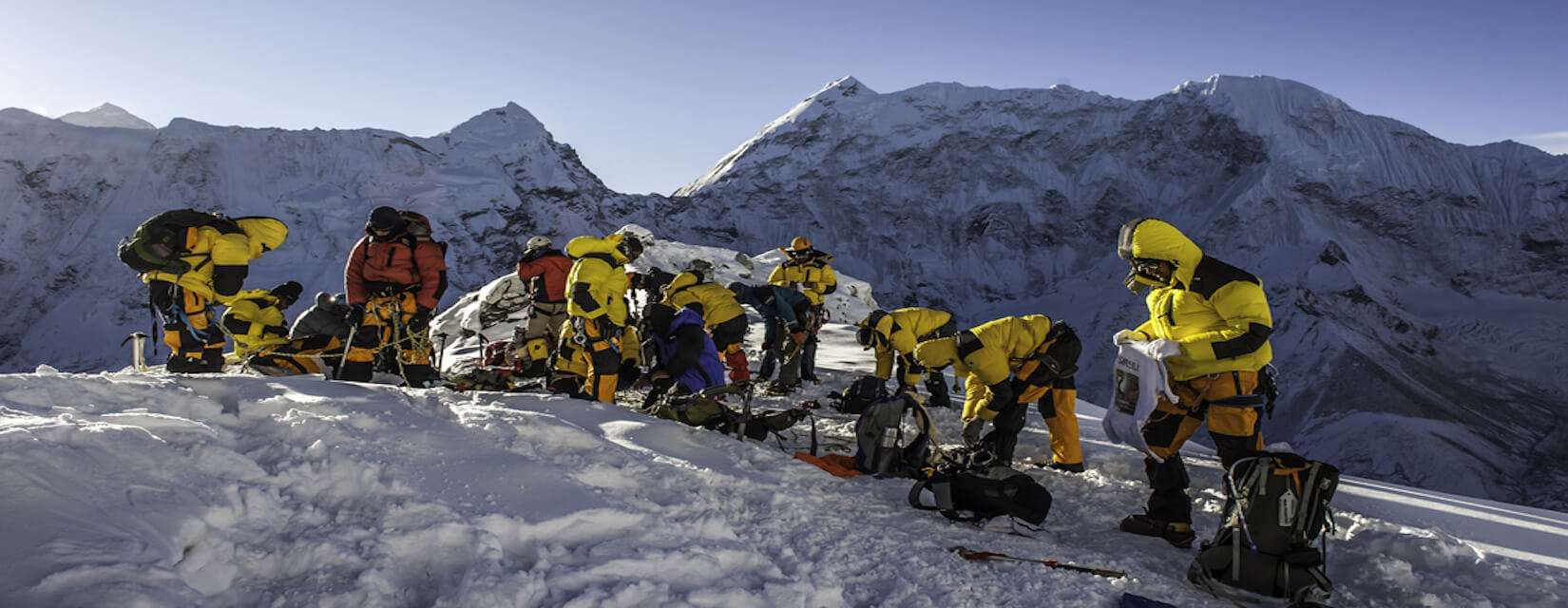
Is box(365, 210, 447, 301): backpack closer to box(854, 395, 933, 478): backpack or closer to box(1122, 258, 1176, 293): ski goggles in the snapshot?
box(854, 395, 933, 478): backpack

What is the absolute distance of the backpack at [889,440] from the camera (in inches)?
199

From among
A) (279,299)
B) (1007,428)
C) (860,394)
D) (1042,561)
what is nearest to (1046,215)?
(860,394)

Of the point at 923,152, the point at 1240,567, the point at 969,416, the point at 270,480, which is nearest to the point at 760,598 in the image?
the point at 270,480

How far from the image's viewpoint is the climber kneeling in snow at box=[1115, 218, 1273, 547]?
411 centimetres

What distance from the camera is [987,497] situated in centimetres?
412

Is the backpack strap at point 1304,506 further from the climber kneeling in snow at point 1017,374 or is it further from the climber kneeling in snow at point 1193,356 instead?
the climber kneeling in snow at point 1017,374

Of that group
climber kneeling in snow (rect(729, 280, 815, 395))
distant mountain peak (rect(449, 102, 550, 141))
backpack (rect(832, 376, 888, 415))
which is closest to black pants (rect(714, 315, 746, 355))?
climber kneeling in snow (rect(729, 280, 815, 395))

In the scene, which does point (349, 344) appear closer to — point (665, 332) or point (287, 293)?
point (287, 293)

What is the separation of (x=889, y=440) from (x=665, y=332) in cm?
306

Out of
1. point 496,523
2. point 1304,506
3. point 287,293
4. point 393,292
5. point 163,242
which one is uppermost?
point 163,242

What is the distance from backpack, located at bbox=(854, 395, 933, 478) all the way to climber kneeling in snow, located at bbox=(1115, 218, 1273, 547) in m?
1.33

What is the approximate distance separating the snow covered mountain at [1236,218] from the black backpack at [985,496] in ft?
225

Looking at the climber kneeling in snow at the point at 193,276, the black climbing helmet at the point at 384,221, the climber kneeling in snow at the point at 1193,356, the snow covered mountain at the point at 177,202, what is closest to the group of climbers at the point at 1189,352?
the climber kneeling in snow at the point at 1193,356

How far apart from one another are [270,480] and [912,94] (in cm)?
11584
